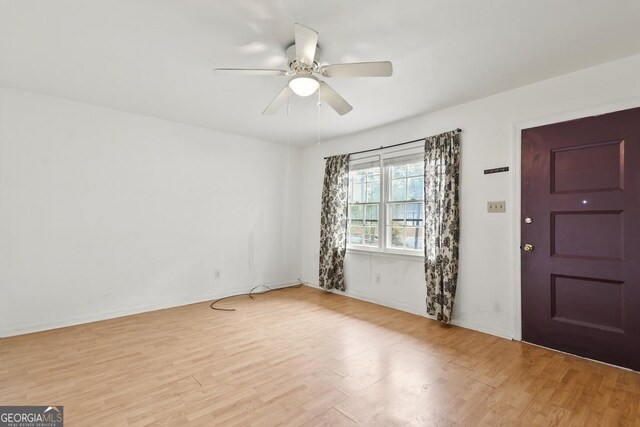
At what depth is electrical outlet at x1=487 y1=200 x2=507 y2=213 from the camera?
3082 mm

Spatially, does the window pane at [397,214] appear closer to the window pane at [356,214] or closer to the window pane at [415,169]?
the window pane at [415,169]

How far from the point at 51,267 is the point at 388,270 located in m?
4.10

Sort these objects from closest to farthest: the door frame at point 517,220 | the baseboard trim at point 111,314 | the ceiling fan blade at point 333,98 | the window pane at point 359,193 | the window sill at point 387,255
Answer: the ceiling fan blade at point 333,98, the door frame at point 517,220, the baseboard trim at point 111,314, the window sill at point 387,255, the window pane at point 359,193

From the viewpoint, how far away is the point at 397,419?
1.78 meters

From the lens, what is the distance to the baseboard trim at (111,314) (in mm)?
3070

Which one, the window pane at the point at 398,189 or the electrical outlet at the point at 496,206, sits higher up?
the window pane at the point at 398,189

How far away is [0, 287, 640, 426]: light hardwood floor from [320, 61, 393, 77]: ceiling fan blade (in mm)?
2264

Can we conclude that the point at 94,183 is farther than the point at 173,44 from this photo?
Yes

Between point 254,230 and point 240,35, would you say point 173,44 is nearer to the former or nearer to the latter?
point 240,35

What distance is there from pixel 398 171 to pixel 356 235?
4.10 feet

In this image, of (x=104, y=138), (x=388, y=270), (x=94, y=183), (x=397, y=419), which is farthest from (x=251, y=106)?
(x=397, y=419)

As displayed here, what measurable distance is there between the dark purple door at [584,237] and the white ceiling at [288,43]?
0.68 m

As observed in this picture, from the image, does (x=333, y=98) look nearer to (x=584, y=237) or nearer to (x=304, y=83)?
(x=304, y=83)

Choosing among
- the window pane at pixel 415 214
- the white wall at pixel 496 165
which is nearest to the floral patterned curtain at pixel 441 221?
the white wall at pixel 496 165
